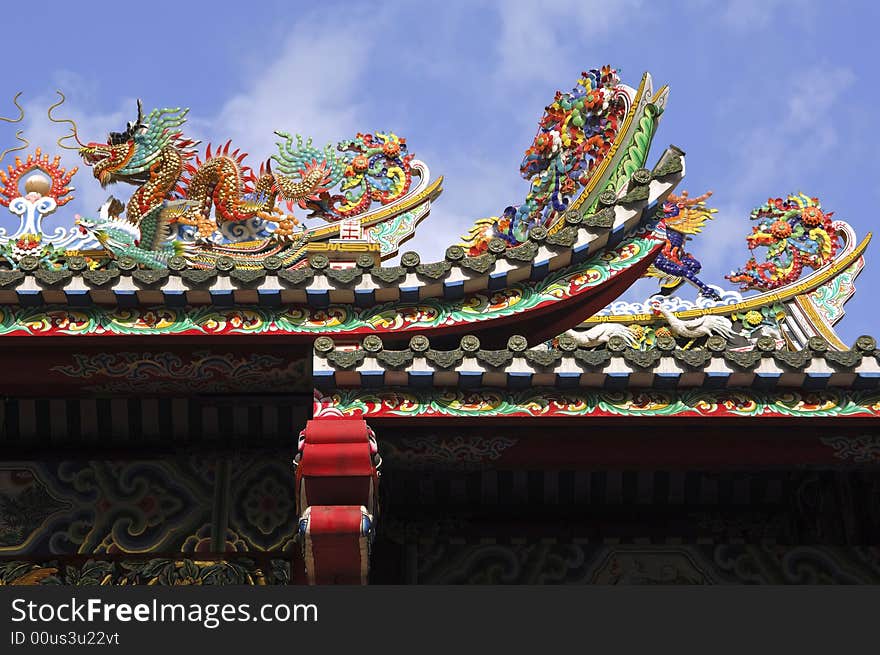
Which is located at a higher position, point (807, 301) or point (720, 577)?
point (807, 301)

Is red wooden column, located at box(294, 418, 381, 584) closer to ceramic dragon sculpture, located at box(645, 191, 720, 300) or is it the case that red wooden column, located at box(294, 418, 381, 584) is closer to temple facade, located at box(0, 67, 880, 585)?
temple facade, located at box(0, 67, 880, 585)

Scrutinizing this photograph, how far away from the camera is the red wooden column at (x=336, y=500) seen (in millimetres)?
7969

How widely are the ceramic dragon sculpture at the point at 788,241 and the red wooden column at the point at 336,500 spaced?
6544 mm

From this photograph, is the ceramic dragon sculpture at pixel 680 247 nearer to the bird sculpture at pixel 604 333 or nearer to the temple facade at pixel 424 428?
the bird sculpture at pixel 604 333

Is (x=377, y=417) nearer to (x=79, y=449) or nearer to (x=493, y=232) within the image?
(x=79, y=449)

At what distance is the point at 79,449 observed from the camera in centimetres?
1018

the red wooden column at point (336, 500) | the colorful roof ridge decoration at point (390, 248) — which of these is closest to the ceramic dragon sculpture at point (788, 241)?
the colorful roof ridge decoration at point (390, 248)

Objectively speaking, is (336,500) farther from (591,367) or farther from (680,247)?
(680,247)

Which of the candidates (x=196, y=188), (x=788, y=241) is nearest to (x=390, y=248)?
(x=196, y=188)

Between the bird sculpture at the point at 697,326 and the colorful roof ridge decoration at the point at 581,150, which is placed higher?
the colorful roof ridge decoration at the point at 581,150

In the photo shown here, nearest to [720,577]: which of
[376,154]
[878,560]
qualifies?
[878,560]

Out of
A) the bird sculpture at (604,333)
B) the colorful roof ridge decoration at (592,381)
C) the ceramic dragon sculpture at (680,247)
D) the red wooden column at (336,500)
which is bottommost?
the red wooden column at (336,500)

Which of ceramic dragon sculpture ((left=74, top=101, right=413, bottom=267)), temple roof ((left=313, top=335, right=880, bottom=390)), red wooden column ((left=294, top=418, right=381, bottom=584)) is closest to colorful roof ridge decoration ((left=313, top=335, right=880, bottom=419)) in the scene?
temple roof ((left=313, top=335, right=880, bottom=390))

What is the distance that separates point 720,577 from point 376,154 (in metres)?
5.72
